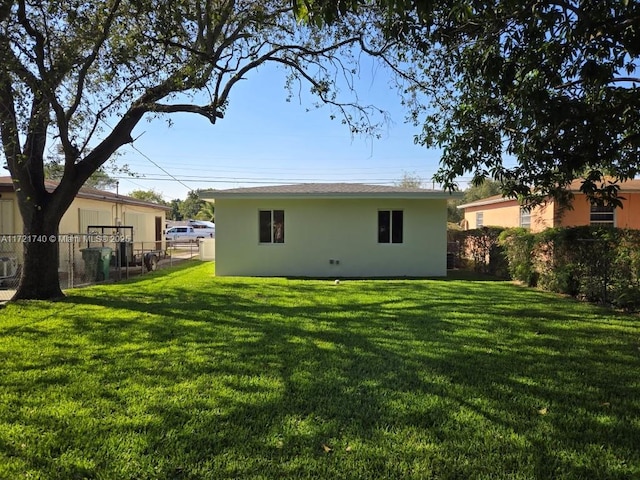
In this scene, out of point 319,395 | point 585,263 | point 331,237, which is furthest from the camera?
point 331,237

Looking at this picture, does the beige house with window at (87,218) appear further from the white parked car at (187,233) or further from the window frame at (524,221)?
the window frame at (524,221)

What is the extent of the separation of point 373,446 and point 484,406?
1266 millimetres

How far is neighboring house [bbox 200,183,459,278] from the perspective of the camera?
1444cm

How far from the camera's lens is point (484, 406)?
3.84 metres

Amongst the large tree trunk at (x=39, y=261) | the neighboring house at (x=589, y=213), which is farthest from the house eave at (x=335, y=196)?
the large tree trunk at (x=39, y=261)

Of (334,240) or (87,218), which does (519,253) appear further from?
(87,218)

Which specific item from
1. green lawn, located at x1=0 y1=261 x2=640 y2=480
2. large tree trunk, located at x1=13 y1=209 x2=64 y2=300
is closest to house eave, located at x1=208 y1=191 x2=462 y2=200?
large tree trunk, located at x1=13 y1=209 x2=64 y2=300

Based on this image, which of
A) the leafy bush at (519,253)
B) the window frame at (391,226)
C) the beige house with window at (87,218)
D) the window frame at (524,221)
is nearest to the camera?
the leafy bush at (519,253)

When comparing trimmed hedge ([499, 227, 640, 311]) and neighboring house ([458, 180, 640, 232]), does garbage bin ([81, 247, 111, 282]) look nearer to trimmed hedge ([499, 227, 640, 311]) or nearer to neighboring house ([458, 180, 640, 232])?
trimmed hedge ([499, 227, 640, 311])

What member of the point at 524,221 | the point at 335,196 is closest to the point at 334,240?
the point at 335,196

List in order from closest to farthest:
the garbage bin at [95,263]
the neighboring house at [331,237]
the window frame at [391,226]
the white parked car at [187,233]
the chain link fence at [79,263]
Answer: the chain link fence at [79,263], the garbage bin at [95,263], the neighboring house at [331,237], the window frame at [391,226], the white parked car at [187,233]

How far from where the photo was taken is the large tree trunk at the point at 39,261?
30.8 feet

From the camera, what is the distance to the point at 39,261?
9.48m

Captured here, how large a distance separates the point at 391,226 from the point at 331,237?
204cm
